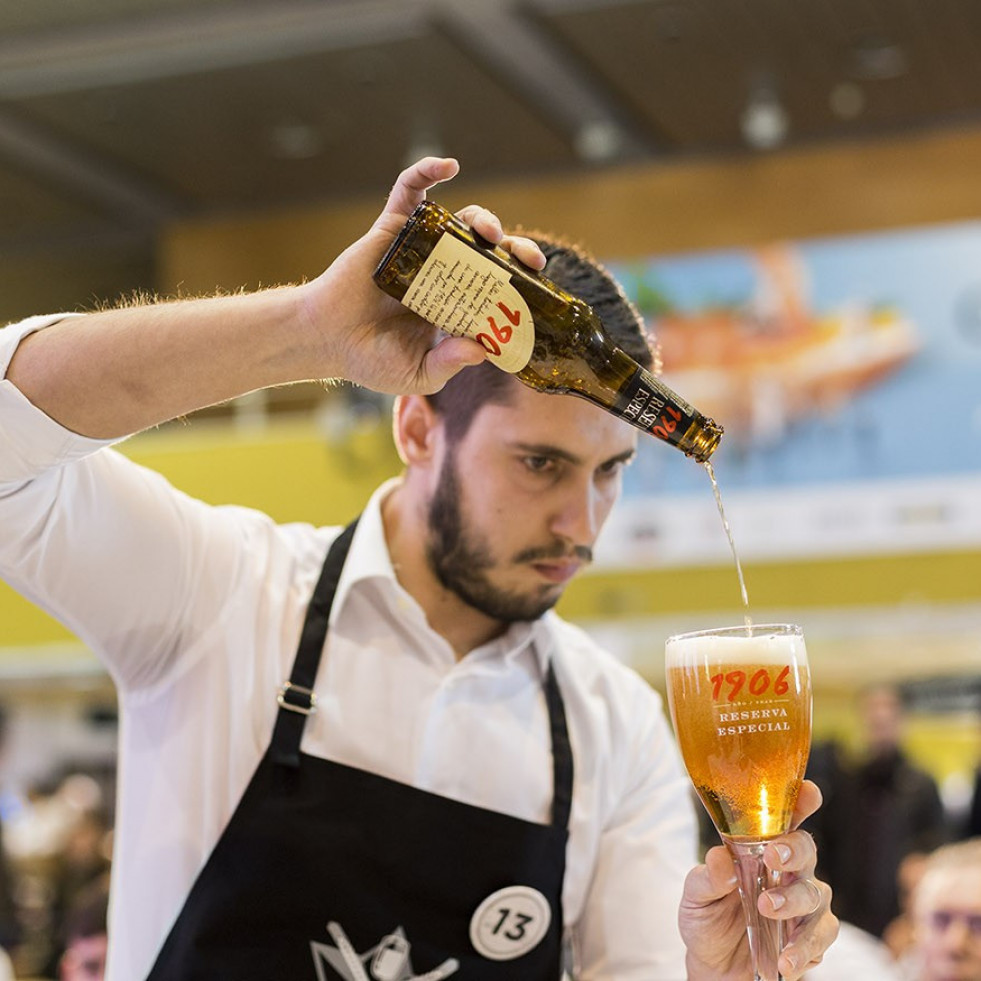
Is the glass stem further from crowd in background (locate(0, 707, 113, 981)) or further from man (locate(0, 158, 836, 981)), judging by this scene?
crowd in background (locate(0, 707, 113, 981))

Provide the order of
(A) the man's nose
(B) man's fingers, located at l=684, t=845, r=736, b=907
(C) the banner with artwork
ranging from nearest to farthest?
(B) man's fingers, located at l=684, t=845, r=736, b=907, (A) the man's nose, (C) the banner with artwork

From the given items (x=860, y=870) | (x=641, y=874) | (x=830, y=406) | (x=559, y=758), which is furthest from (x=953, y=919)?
(x=830, y=406)

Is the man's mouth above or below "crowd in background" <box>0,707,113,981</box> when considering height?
above

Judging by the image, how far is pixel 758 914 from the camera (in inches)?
56.2

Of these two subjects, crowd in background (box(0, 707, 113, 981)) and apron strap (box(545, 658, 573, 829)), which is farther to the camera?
crowd in background (box(0, 707, 113, 981))

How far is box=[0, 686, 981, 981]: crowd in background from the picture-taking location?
131 inches

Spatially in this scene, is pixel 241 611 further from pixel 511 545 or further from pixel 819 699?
pixel 819 699

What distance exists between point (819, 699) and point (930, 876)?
10706 millimetres

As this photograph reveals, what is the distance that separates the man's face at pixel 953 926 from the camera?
3.26 metres

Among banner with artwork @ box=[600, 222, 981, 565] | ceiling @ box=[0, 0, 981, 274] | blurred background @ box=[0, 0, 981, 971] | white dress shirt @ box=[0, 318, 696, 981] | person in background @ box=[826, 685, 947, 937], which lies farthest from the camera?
banner with artwork @ box=[600, 222, 981, 565]

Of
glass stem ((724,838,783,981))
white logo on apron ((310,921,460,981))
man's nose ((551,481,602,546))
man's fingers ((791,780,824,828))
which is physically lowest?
white logo on apron ((310,921,460,981))

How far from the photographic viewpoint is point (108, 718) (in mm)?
12539

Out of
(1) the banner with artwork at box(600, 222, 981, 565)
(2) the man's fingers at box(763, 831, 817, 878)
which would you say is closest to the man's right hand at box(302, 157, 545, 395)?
(2) the man's fingers at box(763, 831, 817, 878)

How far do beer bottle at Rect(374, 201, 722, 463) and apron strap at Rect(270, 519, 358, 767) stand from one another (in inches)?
17.5
